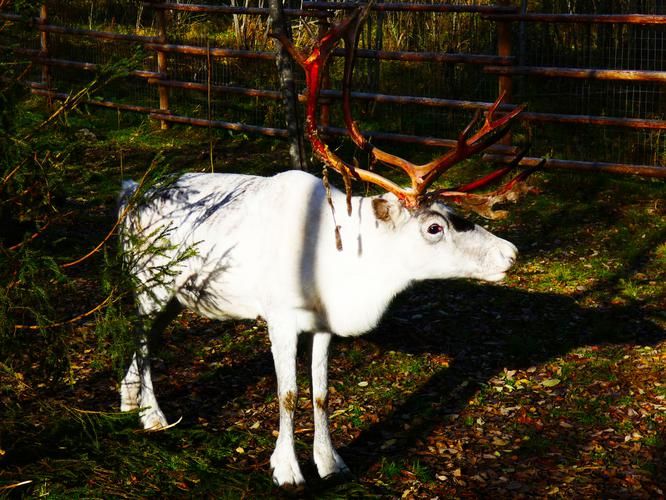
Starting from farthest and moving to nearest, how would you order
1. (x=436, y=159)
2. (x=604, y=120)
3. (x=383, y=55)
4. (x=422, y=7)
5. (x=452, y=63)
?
(x=383, y=55)
(x=452, y=63)
(x=422, y=7)
(x=604, y=120)
(x=436, y=159)

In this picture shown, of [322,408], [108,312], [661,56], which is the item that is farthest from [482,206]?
[661,56]

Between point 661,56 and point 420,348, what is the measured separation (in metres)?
5.55

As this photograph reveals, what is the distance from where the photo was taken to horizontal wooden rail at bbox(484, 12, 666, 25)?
872 cm

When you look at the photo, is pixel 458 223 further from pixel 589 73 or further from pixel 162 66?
pixel 162 66

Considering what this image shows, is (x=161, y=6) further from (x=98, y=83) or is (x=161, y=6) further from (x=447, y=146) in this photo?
(x=98, y=83)

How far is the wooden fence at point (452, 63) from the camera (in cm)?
896

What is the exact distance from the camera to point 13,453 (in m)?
4.43

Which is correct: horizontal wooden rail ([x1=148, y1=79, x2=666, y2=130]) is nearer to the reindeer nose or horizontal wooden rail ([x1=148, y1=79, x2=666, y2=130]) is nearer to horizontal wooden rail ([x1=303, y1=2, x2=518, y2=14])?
horizontal wooden rail ([x1=303, y1=2, x2=518, y2=14])

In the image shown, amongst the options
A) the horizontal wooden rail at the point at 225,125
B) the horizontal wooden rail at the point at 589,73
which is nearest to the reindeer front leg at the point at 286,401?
the horizontal wooden rail at the point at 589,73

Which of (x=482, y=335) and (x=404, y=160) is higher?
(x=404, y=160)

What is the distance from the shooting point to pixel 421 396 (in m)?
5.46

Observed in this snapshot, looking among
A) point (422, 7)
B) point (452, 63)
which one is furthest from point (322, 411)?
point (422, 7)

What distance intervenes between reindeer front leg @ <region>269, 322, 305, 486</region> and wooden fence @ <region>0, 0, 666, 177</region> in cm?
397

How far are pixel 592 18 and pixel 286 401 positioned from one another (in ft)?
19.9
